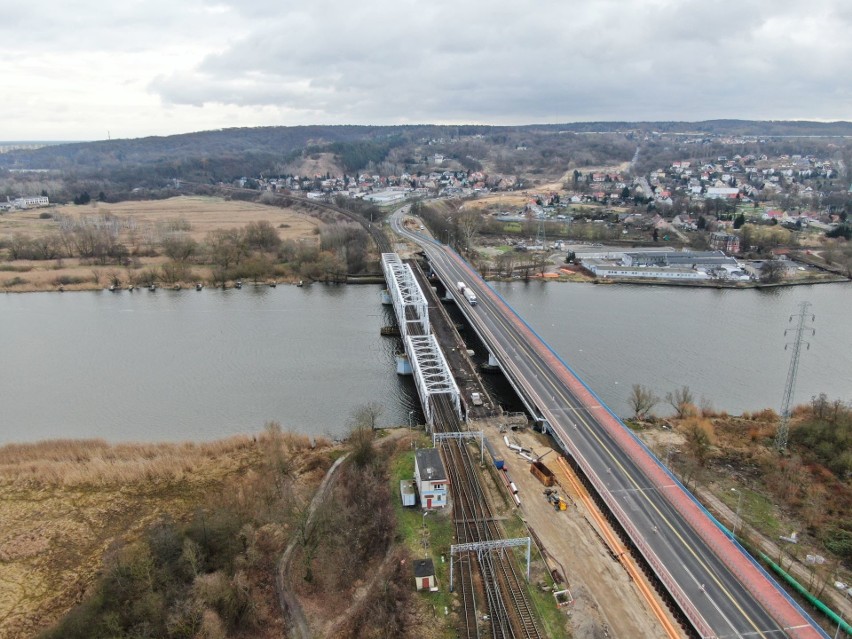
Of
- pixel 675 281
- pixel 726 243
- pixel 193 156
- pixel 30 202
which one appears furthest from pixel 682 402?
pixel 193 156

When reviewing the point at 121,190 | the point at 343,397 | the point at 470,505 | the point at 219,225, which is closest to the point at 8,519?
the point at 343,397

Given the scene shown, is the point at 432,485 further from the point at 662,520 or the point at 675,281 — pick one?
the point at 675,281

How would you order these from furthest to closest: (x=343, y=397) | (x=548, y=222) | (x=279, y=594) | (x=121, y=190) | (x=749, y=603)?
(x=121, y=190) → (x=548, y=222) → (x=343, y=397) → (x=279, y=594) → (x=749, y=603)

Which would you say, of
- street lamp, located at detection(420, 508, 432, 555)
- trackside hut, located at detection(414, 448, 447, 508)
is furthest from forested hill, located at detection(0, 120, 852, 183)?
street lamp, located at detection(420, 508, 432, 555)

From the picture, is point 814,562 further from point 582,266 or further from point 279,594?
point 582,266

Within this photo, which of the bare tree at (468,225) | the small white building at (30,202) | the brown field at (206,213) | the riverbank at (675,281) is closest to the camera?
the riverbank at (675,281)

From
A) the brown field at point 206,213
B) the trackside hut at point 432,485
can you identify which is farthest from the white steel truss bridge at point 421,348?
the brown field at point 206,213

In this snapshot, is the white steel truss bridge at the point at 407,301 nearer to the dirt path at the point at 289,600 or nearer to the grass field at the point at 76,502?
the grass field at the point at 76,502
